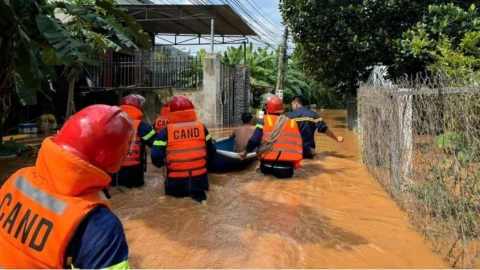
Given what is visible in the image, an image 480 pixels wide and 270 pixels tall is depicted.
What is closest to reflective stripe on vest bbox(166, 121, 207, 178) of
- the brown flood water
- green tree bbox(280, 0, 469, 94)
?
the brown flood water

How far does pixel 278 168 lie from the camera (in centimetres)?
753

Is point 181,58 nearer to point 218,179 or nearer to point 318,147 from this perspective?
point 318,147

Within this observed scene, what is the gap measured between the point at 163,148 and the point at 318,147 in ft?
25.6

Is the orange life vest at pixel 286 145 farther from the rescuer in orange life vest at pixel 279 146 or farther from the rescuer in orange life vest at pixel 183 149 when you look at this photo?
the rescuer in orange life vest at pixel 183 149

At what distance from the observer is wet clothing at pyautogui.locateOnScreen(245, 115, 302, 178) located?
7367mm

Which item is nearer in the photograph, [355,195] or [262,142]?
[355,195]

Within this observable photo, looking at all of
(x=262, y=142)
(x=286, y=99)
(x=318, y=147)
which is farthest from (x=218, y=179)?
(x=286, y=99)

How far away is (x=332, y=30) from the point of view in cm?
1263

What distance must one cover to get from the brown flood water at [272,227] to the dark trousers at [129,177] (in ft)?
0.45

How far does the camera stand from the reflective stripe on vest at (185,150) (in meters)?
5.70

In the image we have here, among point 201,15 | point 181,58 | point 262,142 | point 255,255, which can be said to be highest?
point 201,15

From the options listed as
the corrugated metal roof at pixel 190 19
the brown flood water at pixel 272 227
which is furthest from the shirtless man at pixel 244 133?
the corrugated metal roof at pixel 190 19

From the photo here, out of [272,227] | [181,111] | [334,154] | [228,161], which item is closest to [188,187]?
[181,111]

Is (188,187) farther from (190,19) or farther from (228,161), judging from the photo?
(190,19)
